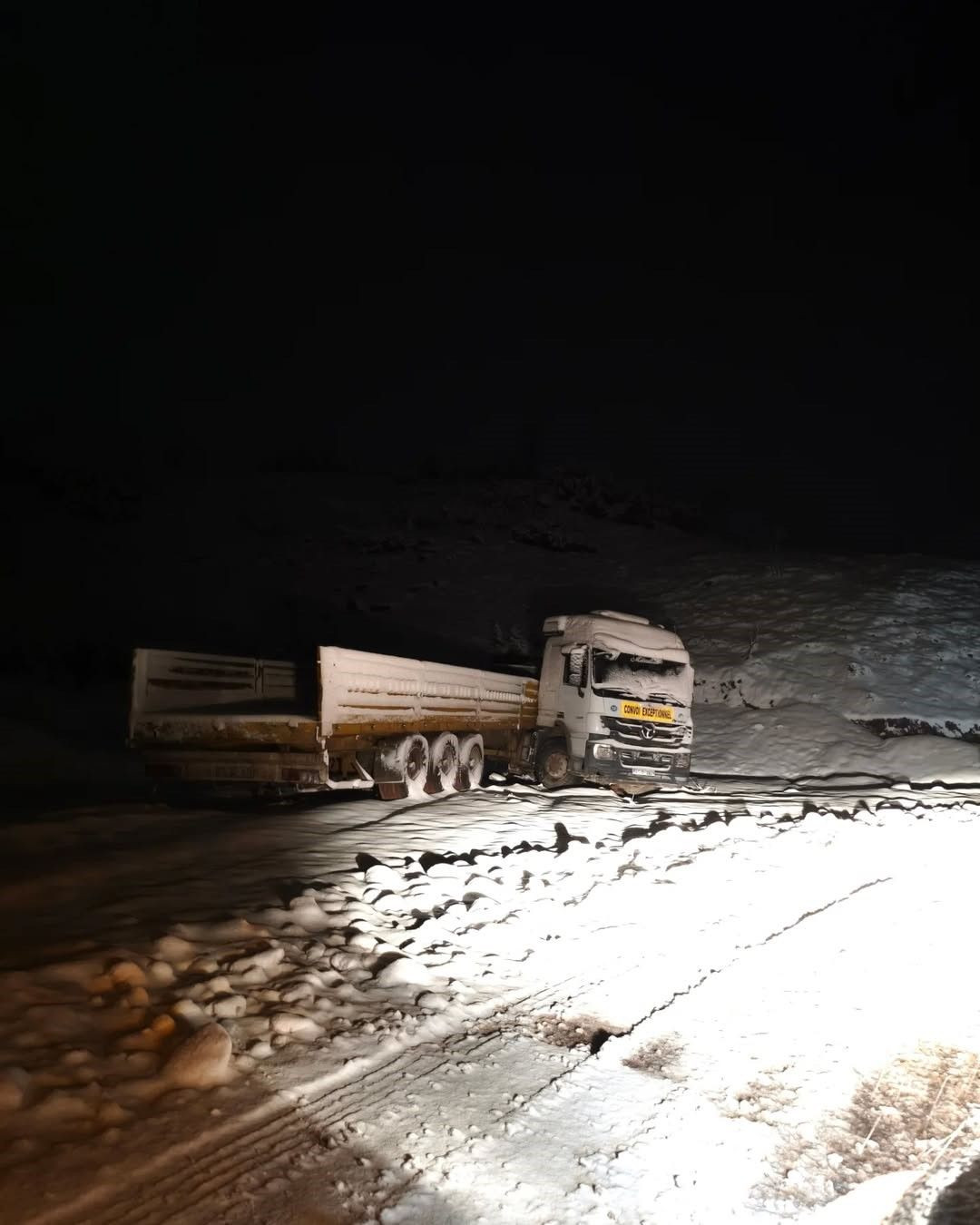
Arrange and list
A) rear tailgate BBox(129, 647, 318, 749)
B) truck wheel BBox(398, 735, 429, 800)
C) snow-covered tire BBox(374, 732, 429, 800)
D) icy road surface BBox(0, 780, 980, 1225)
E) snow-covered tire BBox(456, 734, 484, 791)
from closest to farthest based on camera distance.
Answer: icy road surface BBox(0, 780, 980, 1225) → rear tailgate BBox(129, 647, 318, 749) → snow-covered tire BBox(374, 732, 429, 800) → truck wheel BBox(398, 735, 429, 800) → snow-covered tire BBox(456, 734, 484, 791)

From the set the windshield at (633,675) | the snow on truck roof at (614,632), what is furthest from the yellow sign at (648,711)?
the snow on truck roof at (614,632)

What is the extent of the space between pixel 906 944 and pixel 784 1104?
10.9 ft

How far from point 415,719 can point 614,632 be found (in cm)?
481

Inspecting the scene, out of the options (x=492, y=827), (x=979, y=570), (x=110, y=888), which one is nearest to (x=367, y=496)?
(x=979, y=570)

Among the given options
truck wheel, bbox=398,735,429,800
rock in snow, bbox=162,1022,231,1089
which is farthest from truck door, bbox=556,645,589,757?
rock in snow, bbox=162,1022,231,1089

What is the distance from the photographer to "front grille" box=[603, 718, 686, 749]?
15.4 meters

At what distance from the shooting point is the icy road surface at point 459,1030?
12.2ft

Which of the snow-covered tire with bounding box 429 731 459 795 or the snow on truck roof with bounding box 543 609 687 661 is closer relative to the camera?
the snow-covered tire with bounding box 429 731 459 795

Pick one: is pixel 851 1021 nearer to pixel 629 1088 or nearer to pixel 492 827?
pixel 629 1088

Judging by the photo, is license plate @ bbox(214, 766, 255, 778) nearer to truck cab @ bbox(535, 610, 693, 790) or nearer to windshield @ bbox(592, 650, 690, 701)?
truck cab @ bbox(535, 610, 693, 790)

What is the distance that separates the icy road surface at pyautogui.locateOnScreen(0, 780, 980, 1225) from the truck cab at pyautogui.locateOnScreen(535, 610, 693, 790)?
18.6 feet

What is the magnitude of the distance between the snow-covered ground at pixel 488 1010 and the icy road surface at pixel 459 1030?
0.02 m

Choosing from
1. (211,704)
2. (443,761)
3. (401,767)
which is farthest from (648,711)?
(211,704)

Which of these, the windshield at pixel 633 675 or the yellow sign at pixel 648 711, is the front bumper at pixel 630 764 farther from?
the windshield at pixel 633 675
